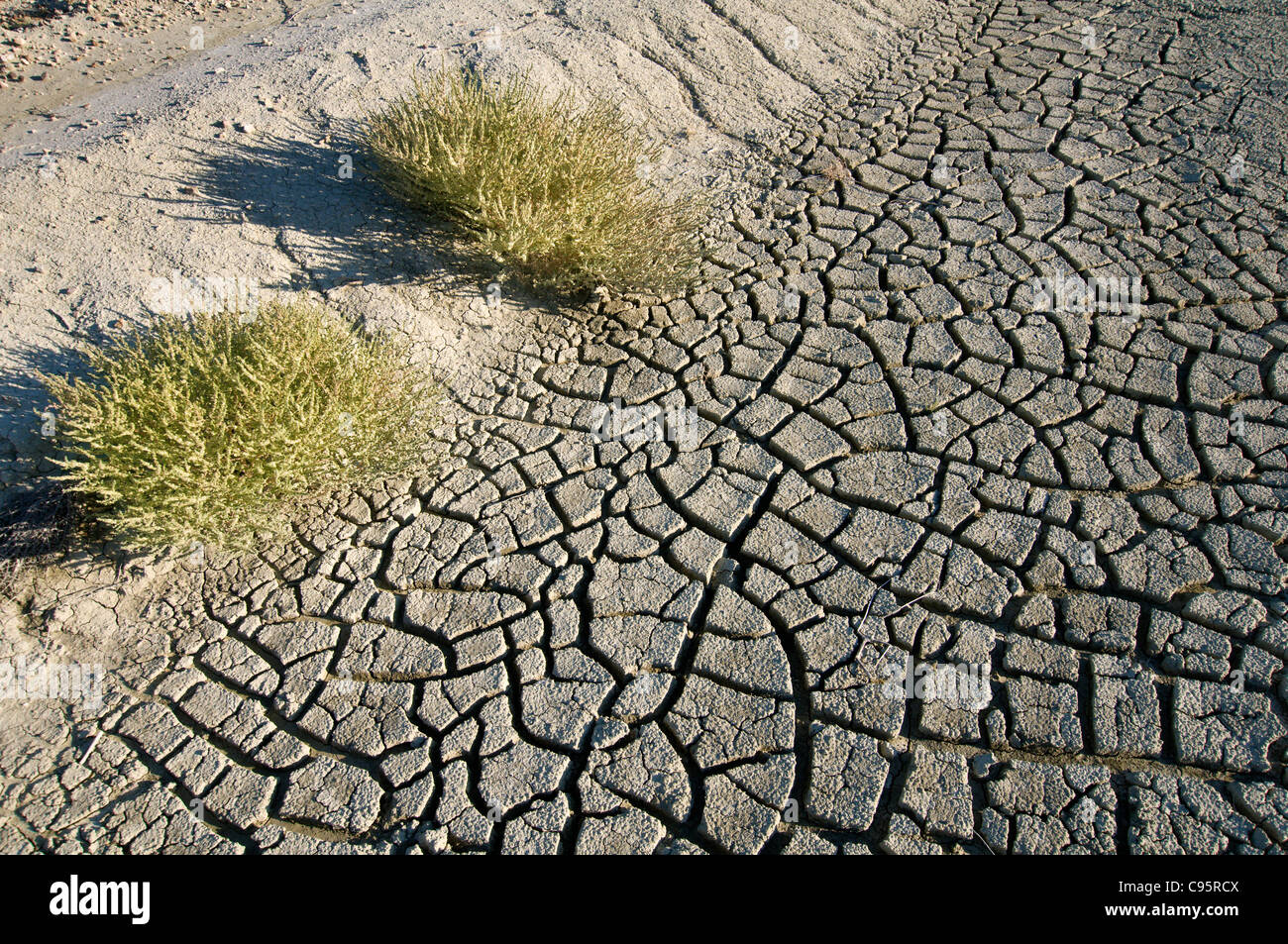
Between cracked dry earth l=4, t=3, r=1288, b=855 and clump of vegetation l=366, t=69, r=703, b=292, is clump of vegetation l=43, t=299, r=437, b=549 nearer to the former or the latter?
cracked dry earth l=4, t=3, r=1288, b=855

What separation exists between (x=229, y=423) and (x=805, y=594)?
268 cm

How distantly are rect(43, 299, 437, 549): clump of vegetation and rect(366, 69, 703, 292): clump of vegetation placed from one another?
1212mm

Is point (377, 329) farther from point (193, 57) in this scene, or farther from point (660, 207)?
point (193, 57)

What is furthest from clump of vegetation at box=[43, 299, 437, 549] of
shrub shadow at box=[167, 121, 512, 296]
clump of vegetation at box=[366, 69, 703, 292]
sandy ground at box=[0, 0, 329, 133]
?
sandy ground at box=[0, 0, 329, 133]

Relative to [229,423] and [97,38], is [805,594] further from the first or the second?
[97,38]

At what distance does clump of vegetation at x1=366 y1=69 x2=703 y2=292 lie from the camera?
4.91 m

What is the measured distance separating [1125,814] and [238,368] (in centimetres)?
410

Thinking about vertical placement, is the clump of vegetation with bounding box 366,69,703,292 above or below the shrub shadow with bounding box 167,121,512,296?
above

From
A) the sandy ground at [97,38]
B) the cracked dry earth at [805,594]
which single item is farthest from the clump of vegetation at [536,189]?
the sandy ground at [97,38]

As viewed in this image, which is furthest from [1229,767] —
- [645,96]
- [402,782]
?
[645,96]

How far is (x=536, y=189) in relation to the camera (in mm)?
5004

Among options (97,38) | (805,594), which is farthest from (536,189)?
(97,38)

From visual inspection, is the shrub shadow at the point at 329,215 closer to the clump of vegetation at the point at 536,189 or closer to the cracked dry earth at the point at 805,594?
the clump of vegetation at the point at 536,189

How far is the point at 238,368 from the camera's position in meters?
3.96
